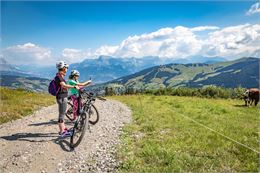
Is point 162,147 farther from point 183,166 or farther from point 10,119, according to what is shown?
point 10,119

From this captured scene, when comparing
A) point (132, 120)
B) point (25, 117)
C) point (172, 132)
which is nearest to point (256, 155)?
point (172, 132)

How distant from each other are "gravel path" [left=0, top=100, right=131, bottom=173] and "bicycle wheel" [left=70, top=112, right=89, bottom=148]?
287 millimetres

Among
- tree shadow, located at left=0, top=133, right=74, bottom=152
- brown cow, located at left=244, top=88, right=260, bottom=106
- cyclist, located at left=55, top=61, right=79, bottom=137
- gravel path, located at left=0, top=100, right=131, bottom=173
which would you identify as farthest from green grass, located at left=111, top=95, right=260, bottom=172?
brown cow, located at left=244, top=88, right=260, bottom=106

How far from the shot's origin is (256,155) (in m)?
10.1

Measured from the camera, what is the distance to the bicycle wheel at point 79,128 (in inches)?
451

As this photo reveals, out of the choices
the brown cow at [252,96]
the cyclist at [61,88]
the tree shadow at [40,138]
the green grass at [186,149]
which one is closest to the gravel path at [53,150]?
the tree shadow at [40,138]

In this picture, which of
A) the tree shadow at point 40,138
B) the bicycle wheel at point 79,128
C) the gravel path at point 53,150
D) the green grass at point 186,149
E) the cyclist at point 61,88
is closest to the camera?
the green grass at point 186,149

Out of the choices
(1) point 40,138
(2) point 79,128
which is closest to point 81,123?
(2) point 79,128

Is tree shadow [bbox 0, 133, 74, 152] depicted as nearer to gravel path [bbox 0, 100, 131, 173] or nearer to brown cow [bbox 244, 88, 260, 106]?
gravel path [bbox 0, 100, 131, 173]

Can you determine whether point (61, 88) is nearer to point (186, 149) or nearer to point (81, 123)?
point (81, 123)

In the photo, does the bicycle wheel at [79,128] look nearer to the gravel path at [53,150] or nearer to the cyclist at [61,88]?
the gravel path at [53,150]

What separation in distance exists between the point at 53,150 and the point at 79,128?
1.94 metres

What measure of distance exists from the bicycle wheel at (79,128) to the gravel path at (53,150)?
287 mm

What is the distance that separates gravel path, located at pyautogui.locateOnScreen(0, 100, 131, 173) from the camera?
961 centimetres
